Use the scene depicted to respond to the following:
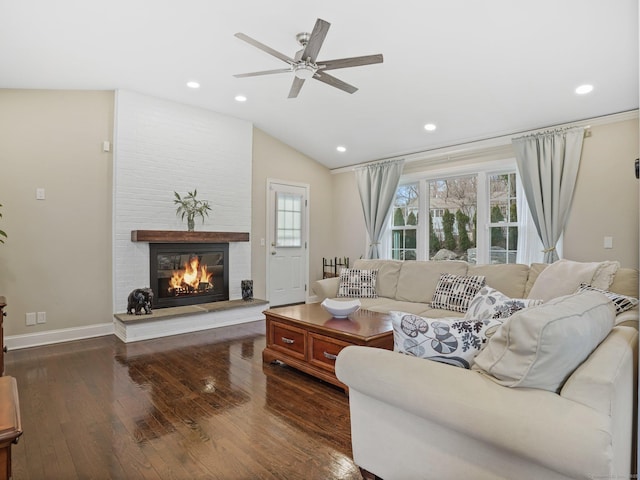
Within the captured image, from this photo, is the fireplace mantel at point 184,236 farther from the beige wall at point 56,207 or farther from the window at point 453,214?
the window at point 453,214

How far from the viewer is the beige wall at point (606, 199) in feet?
12.7

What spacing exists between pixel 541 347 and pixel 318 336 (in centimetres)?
198

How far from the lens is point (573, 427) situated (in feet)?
3.25

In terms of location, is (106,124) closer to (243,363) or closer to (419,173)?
(243,363)

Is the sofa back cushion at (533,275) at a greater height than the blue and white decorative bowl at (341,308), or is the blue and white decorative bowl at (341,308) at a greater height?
the sofa back cushion at (533,275)

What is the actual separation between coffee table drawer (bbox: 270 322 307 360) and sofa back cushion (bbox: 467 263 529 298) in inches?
75.4

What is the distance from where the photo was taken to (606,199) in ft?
13.1

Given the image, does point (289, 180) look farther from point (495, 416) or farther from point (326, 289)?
point (495, 416)

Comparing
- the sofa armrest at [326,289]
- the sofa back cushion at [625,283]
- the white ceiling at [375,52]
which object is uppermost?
the white ceiling at [375,52]

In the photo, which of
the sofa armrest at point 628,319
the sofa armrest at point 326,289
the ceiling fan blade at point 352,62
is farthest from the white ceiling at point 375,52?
the sofa armrest at point 326,289

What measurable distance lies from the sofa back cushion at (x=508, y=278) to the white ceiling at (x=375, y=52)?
1.84 metres

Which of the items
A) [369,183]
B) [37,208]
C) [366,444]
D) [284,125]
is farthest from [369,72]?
[37,208]

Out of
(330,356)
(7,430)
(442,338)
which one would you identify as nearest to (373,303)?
(330,356)

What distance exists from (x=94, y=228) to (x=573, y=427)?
15.9 feet
